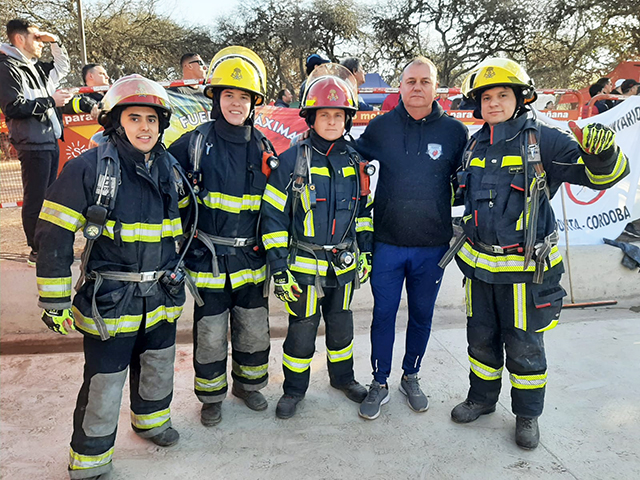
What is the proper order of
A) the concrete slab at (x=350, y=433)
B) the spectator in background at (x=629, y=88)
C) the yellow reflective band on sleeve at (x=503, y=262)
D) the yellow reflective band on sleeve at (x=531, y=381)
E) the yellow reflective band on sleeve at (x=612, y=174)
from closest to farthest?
1. the yellow reflective band on sleeve at (x=612, y=174)
2. the concrete slab at (x=350, y=433)
3. the yellow reflective band on sleeve at (x=503, y=262)
4. the yellow reflective band on sleeve at (x=531, y=381)
5. the spectator in background at (x=629, y=88)

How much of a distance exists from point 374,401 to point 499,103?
202cm

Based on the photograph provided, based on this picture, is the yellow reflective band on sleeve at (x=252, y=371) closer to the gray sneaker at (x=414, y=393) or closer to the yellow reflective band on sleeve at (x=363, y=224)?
the gray sneaker at (x=414, y=393)

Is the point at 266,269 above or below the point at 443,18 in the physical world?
below

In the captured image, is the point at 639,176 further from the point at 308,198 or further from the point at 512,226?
the point at 308,198

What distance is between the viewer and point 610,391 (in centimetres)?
338

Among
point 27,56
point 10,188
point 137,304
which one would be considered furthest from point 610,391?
point 10,188

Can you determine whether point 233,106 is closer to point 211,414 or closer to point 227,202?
point 227,202

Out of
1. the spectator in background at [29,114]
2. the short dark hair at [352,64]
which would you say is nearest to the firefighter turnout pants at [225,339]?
the spectator in background at [29,114]

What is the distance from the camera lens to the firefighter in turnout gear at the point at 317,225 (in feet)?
A: 9.39

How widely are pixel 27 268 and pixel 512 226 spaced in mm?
4162

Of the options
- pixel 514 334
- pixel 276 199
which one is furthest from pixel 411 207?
pixel 514 334

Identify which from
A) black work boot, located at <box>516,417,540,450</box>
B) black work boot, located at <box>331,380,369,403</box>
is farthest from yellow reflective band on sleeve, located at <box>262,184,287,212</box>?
black work boot, located at <box>516,417,540,450</box>

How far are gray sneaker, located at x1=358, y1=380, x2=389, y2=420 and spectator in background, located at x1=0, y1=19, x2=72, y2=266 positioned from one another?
9.97 feet

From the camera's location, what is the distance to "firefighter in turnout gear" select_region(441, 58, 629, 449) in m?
2.66
